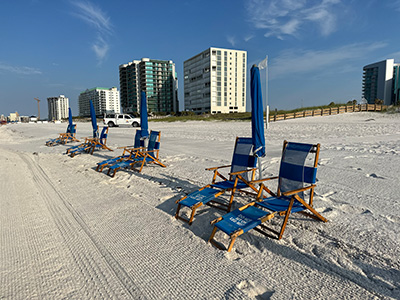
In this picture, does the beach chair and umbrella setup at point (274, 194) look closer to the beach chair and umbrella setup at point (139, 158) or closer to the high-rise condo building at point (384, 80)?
the beach chair and umbrella setup at point (139, 158)

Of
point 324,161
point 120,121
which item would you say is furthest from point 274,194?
point 120,121

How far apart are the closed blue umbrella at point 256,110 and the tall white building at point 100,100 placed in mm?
132736

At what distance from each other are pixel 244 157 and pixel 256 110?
39.1 inches

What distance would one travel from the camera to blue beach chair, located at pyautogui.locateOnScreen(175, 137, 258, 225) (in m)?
3.55

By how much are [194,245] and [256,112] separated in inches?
84.0

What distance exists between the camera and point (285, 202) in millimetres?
3184

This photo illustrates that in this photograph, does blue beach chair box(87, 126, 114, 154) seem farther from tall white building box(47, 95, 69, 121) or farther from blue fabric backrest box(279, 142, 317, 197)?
tall white building box(47, 95, 69, 121)

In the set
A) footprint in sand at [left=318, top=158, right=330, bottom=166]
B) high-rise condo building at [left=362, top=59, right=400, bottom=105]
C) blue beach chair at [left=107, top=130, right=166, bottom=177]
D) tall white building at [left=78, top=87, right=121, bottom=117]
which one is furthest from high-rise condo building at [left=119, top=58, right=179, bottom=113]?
footprint in sand at [left=318, top=158, right=330, bottom=166]

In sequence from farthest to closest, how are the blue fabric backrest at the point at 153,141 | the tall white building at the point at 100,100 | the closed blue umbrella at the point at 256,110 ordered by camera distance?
1. the tall white building at the point at 100,100
2. the blue fabric backrest at the point at 153,141
3. the closed blue umbrella at the point at 256,110

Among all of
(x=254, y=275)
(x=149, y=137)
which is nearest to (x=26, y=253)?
(x=254, y=275)

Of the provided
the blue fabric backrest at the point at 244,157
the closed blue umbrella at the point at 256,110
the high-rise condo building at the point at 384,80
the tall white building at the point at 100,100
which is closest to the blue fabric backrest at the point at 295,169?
the closed blue umbrella at the point at 256,110

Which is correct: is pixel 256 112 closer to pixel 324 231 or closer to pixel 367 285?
pixel 324 231

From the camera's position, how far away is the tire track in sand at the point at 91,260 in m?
2.14

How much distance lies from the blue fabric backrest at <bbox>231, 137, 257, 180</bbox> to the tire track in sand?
2.54m
